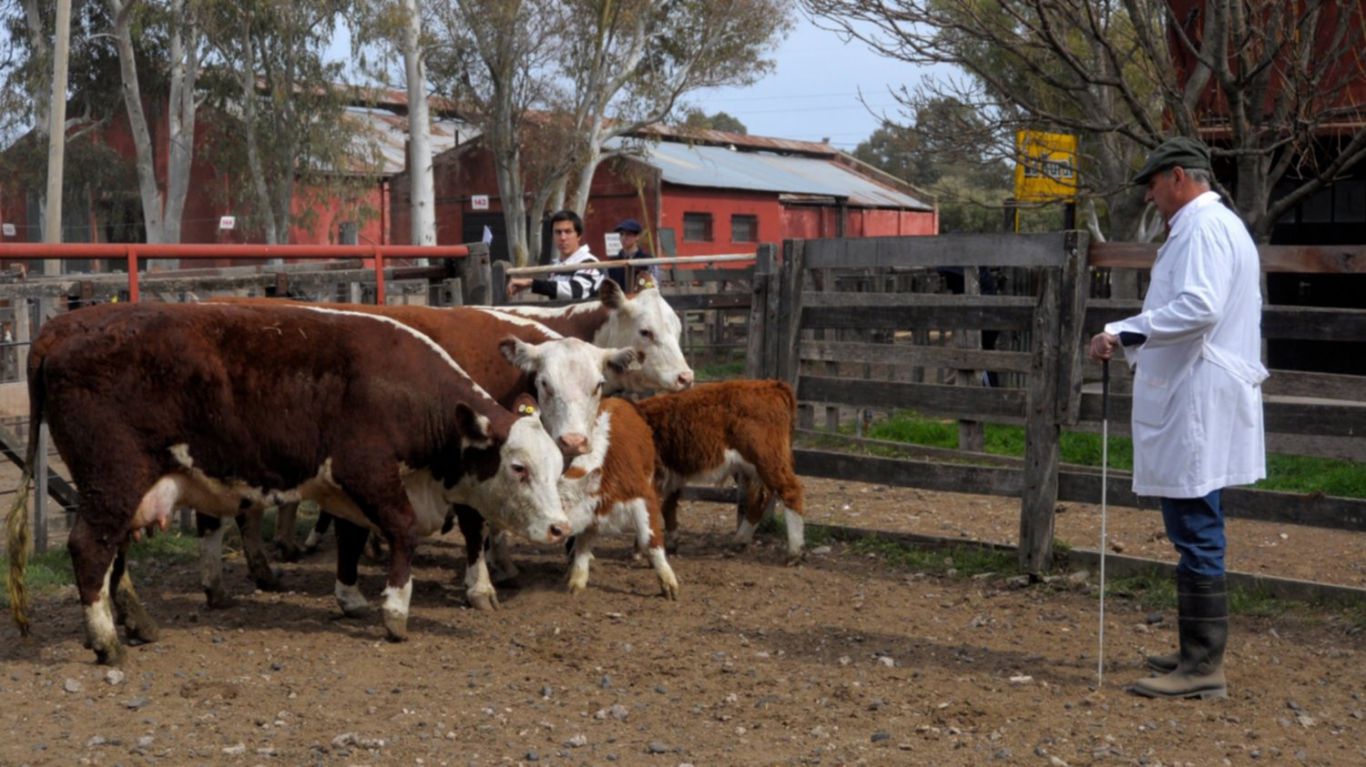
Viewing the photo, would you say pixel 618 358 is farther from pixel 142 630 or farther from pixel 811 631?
pixel 142 630

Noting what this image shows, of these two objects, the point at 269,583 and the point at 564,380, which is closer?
the point at 564,380

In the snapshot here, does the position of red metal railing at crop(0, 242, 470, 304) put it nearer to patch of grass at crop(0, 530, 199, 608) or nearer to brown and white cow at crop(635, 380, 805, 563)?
patch of grass at crop(0, 530, 199, 608)

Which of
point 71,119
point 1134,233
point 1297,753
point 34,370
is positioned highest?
point 71,119

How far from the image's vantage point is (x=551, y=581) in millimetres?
7988

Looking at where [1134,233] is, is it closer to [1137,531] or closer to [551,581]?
[1137,531]

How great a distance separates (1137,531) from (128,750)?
6.28 m

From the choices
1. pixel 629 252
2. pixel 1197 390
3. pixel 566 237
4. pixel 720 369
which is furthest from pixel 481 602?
pixel 720 369

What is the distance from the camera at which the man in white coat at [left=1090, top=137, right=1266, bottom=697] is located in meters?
5.51

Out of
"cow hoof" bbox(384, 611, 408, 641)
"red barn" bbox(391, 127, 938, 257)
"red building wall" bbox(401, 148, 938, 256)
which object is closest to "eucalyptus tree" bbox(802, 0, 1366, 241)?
"cow hoof" bbox(384, 611, 408, 641)

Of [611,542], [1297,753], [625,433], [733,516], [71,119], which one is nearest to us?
[1297,753]

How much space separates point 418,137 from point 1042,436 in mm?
23859

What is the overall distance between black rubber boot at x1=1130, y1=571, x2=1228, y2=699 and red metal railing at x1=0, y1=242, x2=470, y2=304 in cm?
522

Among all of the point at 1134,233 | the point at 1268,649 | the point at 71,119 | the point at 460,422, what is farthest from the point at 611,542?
the point at 71,119

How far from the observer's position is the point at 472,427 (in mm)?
6906
